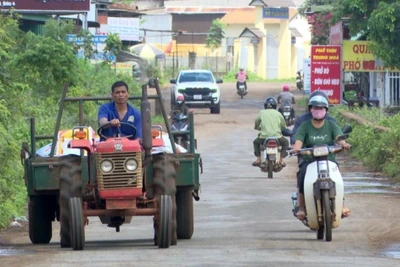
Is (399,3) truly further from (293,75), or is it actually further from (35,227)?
(293,75)

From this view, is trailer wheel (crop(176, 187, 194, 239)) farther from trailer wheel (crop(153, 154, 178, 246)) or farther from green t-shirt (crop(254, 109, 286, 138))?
green t-shirt (crop(254, 109, 286, 138))

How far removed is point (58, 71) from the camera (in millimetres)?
29234

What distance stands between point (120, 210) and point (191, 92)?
3517cm

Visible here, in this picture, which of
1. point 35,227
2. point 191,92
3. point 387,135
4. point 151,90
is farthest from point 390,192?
point 151,90

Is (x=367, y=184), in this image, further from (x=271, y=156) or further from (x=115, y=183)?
(x=115, y=183)

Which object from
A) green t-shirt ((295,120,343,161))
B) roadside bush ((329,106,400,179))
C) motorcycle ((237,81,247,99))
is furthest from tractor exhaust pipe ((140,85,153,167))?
motorcycle ((237,81,247,99))

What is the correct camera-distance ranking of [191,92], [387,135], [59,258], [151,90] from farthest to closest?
[151,90], [191,92], [387,135], [59,258]

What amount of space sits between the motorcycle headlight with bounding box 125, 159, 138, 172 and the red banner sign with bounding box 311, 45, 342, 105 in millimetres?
24916

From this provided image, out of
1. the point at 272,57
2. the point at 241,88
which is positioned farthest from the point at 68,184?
the point at 272,57

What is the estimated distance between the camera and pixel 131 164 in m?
11.6

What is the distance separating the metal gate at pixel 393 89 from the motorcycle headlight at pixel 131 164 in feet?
92.7

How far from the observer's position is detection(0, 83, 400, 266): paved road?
1084 cm

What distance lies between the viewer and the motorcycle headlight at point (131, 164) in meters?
11.6

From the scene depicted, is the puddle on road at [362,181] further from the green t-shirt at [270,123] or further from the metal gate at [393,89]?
the metal gate at [393,89]
